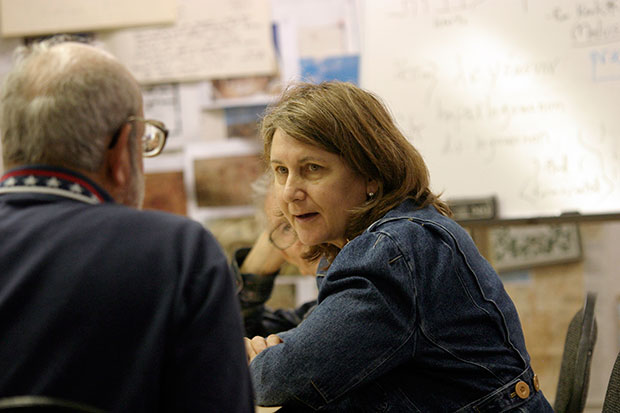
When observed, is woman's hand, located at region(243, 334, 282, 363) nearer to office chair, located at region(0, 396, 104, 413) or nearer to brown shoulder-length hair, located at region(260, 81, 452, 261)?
brown shoulder-length hair, located at region(260, 81, 452, 261)

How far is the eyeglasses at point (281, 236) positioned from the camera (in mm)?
1981

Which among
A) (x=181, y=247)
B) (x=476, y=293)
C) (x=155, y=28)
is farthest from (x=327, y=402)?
(x=155, y=28)

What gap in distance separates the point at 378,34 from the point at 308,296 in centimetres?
126

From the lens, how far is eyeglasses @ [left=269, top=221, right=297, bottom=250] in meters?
1.98

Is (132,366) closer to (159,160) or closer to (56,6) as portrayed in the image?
(159,160)

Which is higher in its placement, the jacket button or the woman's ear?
the woman's ear

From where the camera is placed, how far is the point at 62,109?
0.88 meters

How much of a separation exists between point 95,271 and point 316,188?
740 millimetres

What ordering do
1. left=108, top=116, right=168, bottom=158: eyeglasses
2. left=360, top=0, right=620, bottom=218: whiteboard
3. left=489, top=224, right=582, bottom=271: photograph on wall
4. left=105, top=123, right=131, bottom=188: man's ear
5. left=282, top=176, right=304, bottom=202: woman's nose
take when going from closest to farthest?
left=105, top=123, right=131, bottom=188: man's ear
left=108, top=116, right=168, bottom=158: eyeglasses
left=282, top=176, right=304, bottom=202: woman's nose
left=360, top=0, right=620, bottom=218: whiteboard
left=489, top=224, right=582, bottom=271: photograph on wall

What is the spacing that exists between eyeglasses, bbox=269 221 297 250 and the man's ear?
1.05 metres

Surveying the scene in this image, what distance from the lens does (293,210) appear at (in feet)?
5.09

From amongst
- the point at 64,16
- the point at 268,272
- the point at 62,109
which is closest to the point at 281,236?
the point at 268,272

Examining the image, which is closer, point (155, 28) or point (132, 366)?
point (132, 366)

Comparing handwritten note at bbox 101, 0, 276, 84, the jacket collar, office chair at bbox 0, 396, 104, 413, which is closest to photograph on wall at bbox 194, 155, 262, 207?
handwritten note at bbox 101, 0, 276, 84
